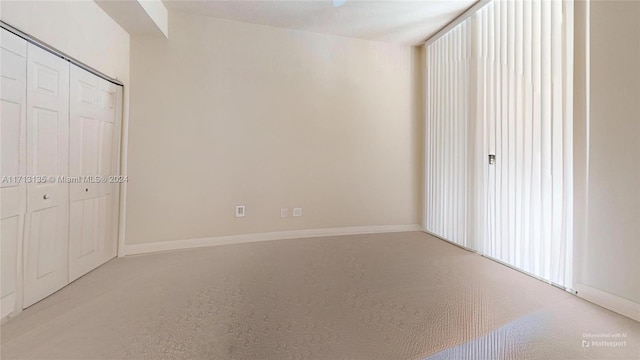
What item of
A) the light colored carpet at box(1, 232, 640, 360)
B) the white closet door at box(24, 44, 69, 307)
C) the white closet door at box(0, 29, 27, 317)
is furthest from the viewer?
the white closet door at box(24, 44, 69, 307)

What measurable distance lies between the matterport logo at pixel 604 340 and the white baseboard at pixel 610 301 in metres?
0.26

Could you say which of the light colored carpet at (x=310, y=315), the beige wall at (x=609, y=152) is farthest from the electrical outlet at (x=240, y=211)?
the beige wall at (x=609, y=152)

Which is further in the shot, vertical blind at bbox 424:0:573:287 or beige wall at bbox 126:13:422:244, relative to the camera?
beige wall at bbox 126:13:422:244

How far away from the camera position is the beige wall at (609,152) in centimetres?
161

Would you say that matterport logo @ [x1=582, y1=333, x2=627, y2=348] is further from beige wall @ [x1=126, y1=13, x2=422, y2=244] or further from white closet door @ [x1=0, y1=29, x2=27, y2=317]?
white closet door @ [x1=0, y1=29, x2=27, y2=317]

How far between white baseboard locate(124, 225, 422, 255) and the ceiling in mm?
2724

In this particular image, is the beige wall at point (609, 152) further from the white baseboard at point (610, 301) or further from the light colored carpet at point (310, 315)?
the light colored carpet at point (310, 315)

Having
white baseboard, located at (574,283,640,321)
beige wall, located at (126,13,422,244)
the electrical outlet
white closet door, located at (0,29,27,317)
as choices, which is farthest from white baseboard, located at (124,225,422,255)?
white baseboard, located at (574,283,640,321)

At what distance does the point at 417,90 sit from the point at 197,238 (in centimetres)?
377

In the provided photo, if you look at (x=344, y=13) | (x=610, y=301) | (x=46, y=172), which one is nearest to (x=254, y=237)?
(x=46, y=172)

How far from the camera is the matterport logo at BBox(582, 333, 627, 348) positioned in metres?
1.38

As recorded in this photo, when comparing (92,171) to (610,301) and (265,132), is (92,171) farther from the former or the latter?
(610,301)

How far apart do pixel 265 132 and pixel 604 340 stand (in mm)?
3366

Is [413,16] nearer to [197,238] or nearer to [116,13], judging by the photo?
[116,13]
